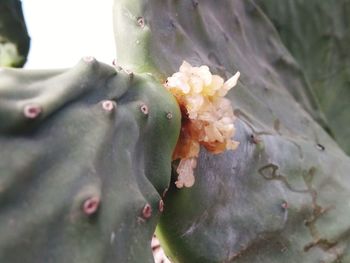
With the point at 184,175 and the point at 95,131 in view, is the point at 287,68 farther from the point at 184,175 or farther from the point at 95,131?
the point at 95,131

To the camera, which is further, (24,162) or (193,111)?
(193,111)

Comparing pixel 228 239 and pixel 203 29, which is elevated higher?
pixel 203 29

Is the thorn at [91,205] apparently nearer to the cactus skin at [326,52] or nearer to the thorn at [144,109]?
the thorn at [144,109]

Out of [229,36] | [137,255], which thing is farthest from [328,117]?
[137,255]

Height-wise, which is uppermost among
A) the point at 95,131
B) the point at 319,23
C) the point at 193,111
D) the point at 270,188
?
the point at 95,131

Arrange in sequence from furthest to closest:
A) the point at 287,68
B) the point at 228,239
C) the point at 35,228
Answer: the point at 287,68, the point at 228,239, the point at 35,228

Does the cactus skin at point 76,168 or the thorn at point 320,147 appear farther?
the thorn at point 320,147

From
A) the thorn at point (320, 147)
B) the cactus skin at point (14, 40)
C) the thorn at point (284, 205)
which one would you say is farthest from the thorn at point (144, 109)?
the cactus skin at point (14, 40)

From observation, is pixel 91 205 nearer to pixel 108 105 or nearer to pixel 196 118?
pixel 108 105
